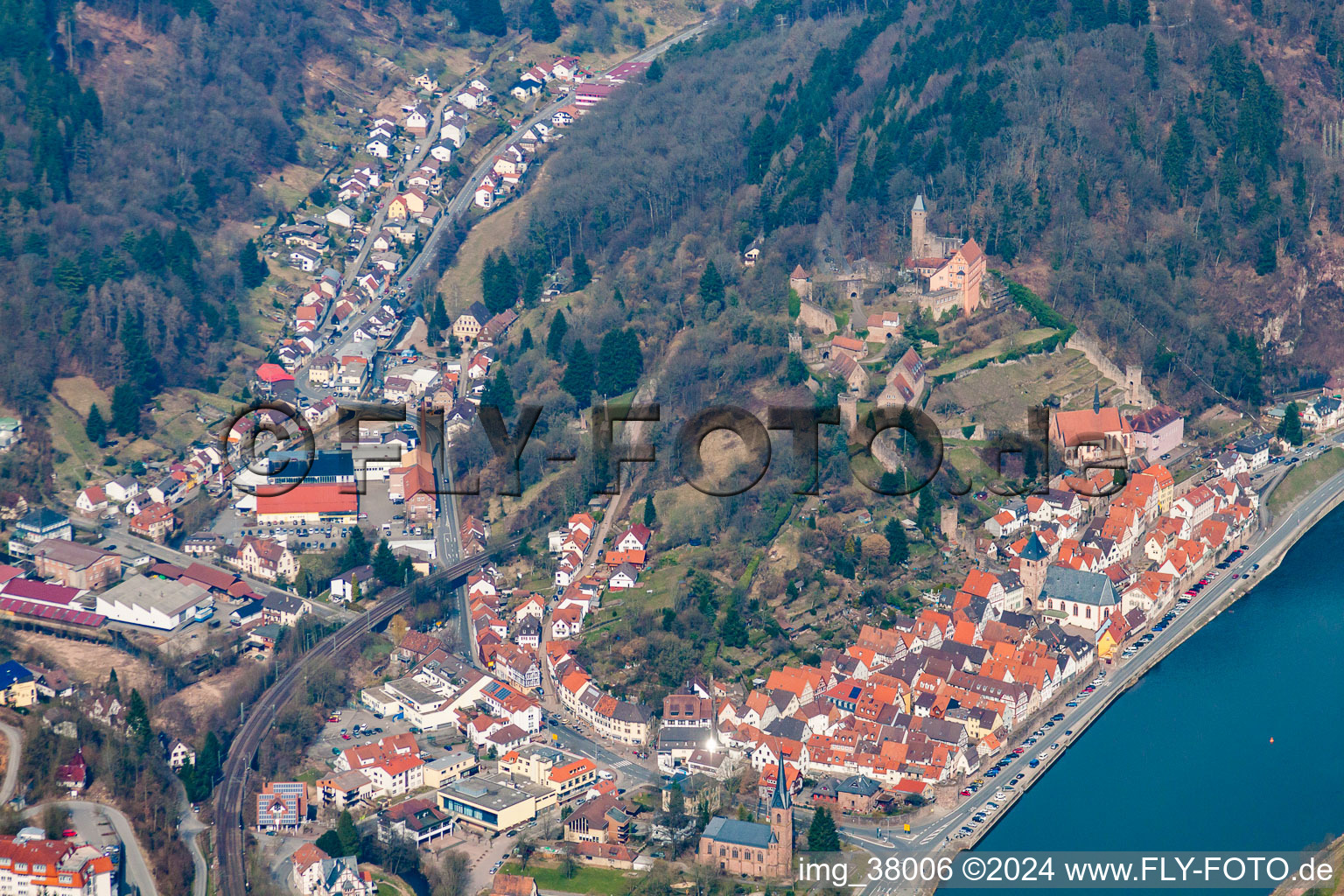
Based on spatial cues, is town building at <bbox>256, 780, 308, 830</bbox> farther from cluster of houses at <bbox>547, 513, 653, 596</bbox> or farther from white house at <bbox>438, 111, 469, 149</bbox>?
white house at <bbox>438, 111, 469, 149</bbox>

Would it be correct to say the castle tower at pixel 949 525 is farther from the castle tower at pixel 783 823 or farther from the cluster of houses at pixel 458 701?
the castle tower at pixel 783 823

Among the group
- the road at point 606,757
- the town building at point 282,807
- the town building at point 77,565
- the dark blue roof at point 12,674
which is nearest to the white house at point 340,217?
the town building at point 77,565

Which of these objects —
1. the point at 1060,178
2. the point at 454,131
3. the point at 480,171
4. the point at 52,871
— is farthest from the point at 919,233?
the point at 52,871

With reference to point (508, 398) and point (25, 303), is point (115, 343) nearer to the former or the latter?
point (25, 303)

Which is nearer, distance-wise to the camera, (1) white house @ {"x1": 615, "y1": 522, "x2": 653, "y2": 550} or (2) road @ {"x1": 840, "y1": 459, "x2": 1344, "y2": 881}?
(2) road @ {"x1": 840, "y1": 459, "x2": 1344, "y2": 881}

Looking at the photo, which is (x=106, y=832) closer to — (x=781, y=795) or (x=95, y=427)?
(x=781, y=795)

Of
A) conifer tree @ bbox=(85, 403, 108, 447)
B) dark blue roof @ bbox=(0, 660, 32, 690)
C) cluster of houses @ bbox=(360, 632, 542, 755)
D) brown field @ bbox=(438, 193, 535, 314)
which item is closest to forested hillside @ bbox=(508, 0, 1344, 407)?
brown field @ bbox=(438, 193, 535, 314)

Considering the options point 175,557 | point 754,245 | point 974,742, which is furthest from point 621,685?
point 754,245
